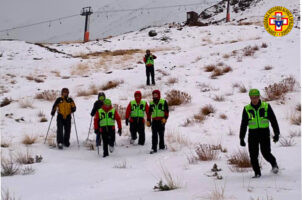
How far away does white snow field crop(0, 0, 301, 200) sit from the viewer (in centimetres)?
426

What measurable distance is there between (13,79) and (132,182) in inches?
632

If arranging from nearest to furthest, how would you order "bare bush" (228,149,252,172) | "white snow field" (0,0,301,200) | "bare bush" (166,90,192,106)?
"white snow field" (0,0,301,200), "bare bush" (228,149,252,172), "bare bush" (166,90,192,106)

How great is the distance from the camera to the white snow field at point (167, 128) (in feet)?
14.0

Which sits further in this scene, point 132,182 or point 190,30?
point 190,30

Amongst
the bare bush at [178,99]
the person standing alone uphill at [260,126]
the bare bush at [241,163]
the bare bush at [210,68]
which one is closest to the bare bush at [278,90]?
the bare bush at [178,99]

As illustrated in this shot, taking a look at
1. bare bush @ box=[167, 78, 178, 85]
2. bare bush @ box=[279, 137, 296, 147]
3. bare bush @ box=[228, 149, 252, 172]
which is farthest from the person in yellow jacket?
bare bush @ box=[167, 78, 178, 85]

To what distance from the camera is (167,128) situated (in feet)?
30.1

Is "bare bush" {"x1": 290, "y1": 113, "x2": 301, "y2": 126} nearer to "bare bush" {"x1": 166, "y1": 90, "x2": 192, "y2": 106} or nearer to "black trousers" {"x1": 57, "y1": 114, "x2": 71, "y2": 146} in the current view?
"bare bush" {"x1": 166, "y1": 90, "x2": 192, "y2": 106}

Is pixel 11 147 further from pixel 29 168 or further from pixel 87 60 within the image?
pixel 87 60

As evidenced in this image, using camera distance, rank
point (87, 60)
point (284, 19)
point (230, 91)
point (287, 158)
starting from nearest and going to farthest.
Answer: point (287, 158)
point (230, 91)
point (284, 19)
point (87, 60)

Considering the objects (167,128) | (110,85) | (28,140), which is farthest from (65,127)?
(110,85)

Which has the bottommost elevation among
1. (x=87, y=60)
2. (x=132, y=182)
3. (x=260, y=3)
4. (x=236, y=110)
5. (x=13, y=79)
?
(x=132, y=182)

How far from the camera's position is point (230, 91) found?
12195 millimetres

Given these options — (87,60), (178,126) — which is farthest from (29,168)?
(87,60)
